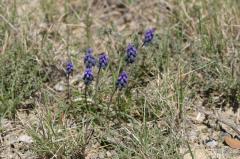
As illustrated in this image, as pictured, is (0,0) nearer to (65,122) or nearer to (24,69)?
(24,69)

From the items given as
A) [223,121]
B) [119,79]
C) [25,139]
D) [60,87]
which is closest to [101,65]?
[119,79]

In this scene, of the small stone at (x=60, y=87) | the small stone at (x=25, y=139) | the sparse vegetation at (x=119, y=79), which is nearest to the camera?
the sparse vegetation at (x=119, y=79)

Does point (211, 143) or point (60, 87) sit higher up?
point (60, 87)

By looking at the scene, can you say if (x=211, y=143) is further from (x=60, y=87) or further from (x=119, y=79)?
(x=60, y=87)

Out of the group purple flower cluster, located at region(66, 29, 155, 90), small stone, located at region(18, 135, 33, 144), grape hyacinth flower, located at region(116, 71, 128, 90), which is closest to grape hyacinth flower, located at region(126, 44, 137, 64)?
purple flower cluster, located at region(66, 29, 155, 90)

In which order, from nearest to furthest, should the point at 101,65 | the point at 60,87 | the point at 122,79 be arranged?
the point at 122,79 → the point at 101,65 → the point at 60,87

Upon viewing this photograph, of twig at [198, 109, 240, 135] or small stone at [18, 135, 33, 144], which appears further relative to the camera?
small stone at [18, 135, 33, 144]

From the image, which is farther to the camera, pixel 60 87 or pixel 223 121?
pixel 60 87

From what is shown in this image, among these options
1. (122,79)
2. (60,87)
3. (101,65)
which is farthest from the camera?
(60,87)

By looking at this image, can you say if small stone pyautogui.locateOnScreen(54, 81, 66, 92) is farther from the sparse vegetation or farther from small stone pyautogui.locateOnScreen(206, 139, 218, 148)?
small stone pyautogui.locateOnScreen(206, 139, 218, 148)

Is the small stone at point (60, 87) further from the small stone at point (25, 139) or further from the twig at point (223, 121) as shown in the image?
the twig at point (223, 121)

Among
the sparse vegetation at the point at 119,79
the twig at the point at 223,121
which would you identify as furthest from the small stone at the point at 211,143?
the twig at the point at 223,121

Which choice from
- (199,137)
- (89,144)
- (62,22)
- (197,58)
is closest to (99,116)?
(89,144)
